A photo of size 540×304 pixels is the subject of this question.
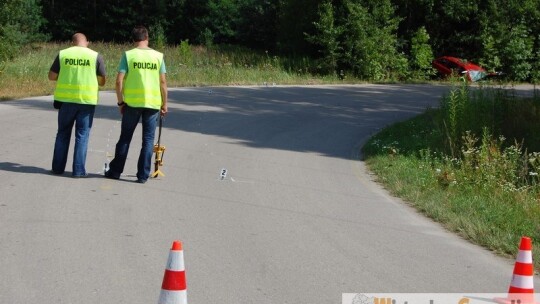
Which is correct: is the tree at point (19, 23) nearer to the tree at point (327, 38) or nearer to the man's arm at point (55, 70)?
the tree at point (327, 38)

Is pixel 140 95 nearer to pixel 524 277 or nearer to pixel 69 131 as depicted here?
pixel 69 131

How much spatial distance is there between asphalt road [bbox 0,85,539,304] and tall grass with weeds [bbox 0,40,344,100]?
8.62 m

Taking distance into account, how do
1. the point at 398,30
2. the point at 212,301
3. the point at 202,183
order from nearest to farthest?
the point at 212,301 < the point at 202,183 < the point at 398,30

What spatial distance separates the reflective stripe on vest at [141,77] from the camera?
1230cm

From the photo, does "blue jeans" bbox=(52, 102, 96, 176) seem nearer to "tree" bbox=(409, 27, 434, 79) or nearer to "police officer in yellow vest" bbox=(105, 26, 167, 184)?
"police officer in yellow vest" bbox=(105, 26, 167, 184)

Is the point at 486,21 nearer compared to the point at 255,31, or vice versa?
A: the point at 486,21

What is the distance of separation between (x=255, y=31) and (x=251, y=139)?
47.0 m

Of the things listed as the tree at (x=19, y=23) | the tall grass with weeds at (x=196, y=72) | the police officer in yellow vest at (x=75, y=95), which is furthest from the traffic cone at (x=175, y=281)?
the tree at (x=19, y=23)

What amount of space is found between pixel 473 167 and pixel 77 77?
6.05m

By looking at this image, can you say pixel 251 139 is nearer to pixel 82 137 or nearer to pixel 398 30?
pixel 82 137

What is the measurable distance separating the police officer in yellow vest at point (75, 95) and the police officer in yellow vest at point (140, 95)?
448mm

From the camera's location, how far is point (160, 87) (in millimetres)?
12500

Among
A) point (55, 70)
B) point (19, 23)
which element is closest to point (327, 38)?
point (19, 23)

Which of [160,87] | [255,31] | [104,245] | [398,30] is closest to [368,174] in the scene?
[160,87]
